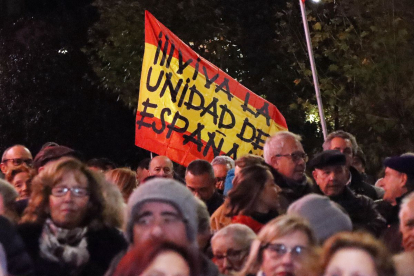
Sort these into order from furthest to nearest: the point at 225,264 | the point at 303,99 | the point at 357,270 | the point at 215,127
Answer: the point at 303,99 < the point at 215,127 < the point at 225,264 < the point at 357,270

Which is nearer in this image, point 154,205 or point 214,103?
point 154,205

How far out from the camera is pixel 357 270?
3.01 m

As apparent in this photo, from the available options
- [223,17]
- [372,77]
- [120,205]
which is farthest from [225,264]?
[223,17]

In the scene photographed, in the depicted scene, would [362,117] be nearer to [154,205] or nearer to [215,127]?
[215,127]

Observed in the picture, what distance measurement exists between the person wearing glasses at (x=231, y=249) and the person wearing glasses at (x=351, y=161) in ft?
7.59

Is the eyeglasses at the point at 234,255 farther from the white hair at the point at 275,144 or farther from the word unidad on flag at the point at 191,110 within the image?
the word unidad on flag at the point at 191,110

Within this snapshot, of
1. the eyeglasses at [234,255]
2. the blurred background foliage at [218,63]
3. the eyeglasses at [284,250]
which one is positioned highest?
the blurred background foliage at [218,63]

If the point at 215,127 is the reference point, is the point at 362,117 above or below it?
above

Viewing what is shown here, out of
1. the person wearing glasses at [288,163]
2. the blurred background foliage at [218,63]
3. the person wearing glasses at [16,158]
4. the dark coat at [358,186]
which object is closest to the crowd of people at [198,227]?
the person wearing glasses at [288,163]

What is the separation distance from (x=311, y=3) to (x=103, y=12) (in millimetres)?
6245

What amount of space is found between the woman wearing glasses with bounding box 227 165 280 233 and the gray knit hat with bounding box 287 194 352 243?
0.79 metres

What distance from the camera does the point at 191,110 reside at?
987 centimetres

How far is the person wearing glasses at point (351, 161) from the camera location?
6755 millimetres

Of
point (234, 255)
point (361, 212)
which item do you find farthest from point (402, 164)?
point (234, 255)
